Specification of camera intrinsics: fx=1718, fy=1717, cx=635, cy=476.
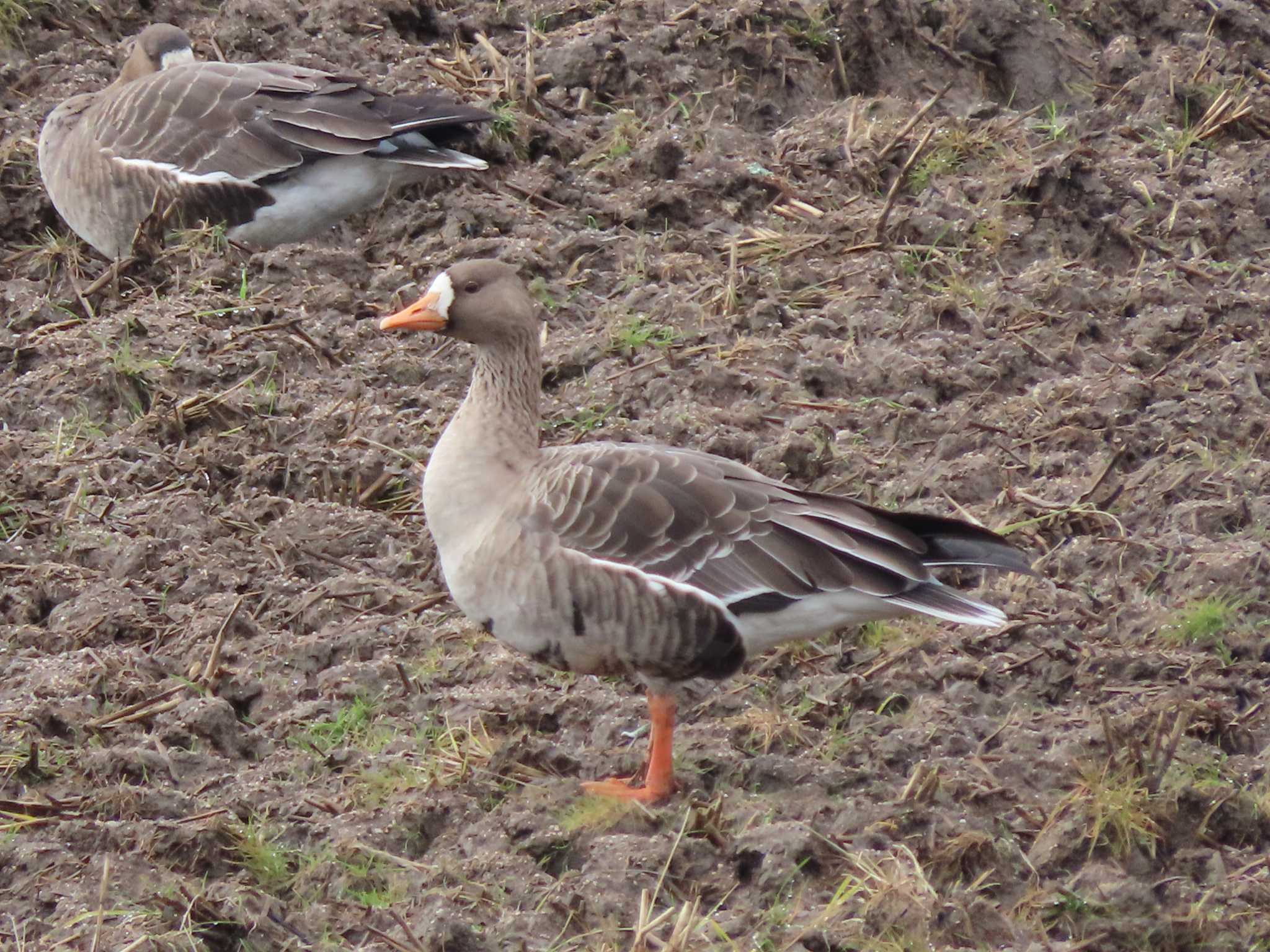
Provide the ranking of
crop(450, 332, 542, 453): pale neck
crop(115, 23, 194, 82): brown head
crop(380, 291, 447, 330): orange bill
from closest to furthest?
1. crop(450, 332, 542, 453): pale neck
2. crop(380, 291, 447, 330): orange bill
3. crop(115, 23, 194, 82): brown head

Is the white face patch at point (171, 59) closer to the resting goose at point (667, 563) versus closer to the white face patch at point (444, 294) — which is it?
the white face patch at point (444, 294)

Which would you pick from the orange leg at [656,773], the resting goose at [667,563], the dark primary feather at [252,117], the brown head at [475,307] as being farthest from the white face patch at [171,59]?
the orange leg at [656,773]

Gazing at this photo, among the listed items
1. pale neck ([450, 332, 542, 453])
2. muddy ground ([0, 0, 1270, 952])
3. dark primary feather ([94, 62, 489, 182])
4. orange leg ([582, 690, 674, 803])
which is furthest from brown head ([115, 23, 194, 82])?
orange leg ([582, 690, 674, 803])

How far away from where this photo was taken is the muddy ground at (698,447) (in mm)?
4602

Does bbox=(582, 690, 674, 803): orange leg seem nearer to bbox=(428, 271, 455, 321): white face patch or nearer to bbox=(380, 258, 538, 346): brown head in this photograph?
bbox=(380, 258, 538, 346): brown head

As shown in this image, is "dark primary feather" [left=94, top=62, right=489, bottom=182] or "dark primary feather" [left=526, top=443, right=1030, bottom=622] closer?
"dark primary feather" [left=526, top=443, right=1030, bottom=622]

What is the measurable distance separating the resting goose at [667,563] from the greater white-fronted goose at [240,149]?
3.32m

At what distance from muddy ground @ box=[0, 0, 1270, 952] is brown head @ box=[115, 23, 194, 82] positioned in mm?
638

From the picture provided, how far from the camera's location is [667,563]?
16.6ft

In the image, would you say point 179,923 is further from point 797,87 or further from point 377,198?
point 797,87

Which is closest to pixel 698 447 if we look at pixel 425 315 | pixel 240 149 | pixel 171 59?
pixel 425 315

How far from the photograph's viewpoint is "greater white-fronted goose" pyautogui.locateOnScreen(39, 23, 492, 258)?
8.19m

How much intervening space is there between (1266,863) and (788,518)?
162cm

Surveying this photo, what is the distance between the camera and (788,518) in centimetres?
514
